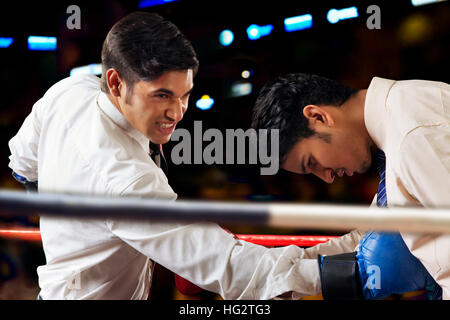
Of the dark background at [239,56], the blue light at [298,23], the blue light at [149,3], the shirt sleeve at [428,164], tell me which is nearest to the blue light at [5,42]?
the dark background at [239,56]

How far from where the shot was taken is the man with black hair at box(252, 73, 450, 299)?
896 mm

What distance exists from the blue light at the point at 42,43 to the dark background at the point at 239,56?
0.06ft

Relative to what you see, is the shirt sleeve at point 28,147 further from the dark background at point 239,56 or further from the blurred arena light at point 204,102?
the blurred arena light at point 204,102

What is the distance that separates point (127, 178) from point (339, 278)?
47 cm

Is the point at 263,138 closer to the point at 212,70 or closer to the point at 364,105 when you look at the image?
the point at 364,105

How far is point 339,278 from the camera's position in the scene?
1.05 m

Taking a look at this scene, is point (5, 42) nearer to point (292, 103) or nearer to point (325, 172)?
point (292, 103)

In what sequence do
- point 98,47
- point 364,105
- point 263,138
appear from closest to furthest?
1. point 364,105
2. point 263,138
3. point 98,47

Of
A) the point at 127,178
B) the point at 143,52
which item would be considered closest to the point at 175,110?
the point at 143,52

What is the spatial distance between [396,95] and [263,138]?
1.05 feet

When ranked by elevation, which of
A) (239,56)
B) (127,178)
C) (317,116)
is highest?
(239,56)
